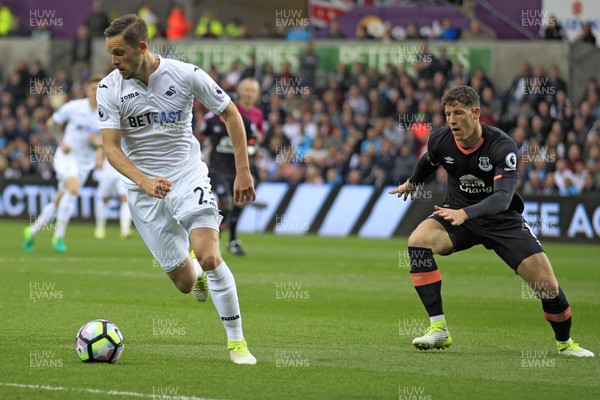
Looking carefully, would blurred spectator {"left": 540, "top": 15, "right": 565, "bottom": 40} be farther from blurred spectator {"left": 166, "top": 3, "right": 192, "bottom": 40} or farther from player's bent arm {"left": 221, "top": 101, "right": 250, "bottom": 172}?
player's bent arm {"left": 221, "top": 101, "right": 250, "bottom": 172}

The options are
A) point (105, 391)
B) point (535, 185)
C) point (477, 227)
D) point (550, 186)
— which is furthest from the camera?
point (535, 185)

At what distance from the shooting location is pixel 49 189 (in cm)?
2811

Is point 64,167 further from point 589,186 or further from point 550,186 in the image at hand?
point 589,186

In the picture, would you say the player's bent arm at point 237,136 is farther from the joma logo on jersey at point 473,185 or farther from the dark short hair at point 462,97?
the joma logo on jersey at point 473,185

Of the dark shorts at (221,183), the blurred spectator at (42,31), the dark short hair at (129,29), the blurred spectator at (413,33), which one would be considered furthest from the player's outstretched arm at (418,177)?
the blurred spectator at (42,31)

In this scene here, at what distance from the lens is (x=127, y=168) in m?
8.54

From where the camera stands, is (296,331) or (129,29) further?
(296,331)

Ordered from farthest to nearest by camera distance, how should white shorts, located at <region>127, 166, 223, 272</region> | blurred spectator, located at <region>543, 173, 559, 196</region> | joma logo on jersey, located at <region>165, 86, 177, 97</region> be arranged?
blurred spectator, located at <region>543, 173, 559, 196</region>
joma logo on jersey, located at <region>165, 86, 177, 97</region>
white shorts, located at <region>127, 166, 223, 272</region>

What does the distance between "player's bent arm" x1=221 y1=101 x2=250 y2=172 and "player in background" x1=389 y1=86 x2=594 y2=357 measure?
1.60 metres

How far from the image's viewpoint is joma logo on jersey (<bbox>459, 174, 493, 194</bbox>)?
9.46 meters

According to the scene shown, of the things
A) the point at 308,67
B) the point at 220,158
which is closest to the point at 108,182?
the point at 220,158

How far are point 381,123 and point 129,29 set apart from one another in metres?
18.7

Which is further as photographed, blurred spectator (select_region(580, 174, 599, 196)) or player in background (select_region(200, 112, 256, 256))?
blurred spectator (select_region(580, 174, 599, 196))

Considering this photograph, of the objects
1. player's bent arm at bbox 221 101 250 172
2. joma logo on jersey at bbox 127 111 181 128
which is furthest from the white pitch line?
Result: joma logo on jersey at bbox 127 111 181 128
